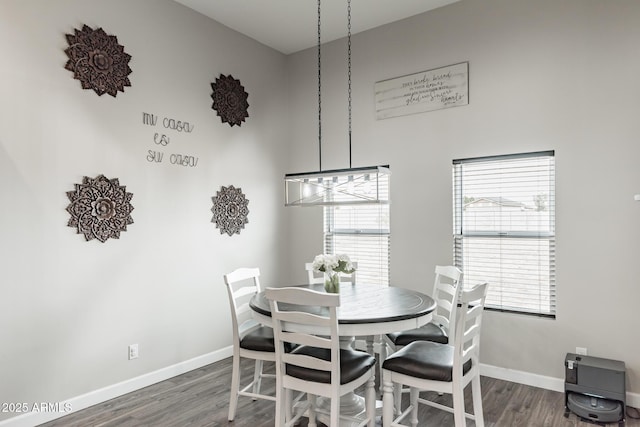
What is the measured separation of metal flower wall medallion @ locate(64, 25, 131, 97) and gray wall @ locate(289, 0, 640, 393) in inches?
86.2

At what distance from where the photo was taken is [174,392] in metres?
3.31

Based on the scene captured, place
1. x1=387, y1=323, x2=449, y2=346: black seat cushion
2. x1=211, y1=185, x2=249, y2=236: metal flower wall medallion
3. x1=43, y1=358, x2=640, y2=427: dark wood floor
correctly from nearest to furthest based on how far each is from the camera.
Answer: x1=43, y1=358, x2=640, y2=427: dark wood floor < x1=387, y1=323, x2=449, y2=346: black seat cushion < x1=211, y1=185, x2=249, y2=236: metal flower wall medallion

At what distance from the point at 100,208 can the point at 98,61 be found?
109 cm

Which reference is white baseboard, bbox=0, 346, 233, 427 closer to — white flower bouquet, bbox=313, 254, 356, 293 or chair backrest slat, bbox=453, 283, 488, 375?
white flower bouquet, bbox=313, 254, 356, 293

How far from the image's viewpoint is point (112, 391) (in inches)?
126

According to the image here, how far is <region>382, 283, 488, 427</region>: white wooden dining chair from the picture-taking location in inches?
88.0

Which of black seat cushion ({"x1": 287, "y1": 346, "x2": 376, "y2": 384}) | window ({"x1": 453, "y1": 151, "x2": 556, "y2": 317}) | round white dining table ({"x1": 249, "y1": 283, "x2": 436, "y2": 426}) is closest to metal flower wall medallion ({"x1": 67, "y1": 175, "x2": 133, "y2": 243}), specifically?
round white dining table ({"x1": 249, "y1": 283, "x2": 436, "y2": 426})

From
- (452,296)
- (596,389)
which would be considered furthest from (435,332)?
(596,389)

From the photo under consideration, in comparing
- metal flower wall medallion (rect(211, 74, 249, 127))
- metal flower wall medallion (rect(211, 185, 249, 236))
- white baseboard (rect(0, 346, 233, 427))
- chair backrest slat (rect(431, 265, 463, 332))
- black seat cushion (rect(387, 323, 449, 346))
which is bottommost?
white baseboard (rect(0, 346, 233, 427))

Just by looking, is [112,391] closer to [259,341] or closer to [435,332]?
[259,341]

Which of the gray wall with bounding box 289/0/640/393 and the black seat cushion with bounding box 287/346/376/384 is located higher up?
the gray wall with bounding box 289/0/640/393

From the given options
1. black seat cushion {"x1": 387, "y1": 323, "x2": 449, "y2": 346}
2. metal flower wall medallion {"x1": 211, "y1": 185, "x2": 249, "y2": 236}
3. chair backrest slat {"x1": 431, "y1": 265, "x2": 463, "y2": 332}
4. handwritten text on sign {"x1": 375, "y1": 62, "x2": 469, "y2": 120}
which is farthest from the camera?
metal flower wall medallion {"x1": 211, "y1": 185, "x2": 249, "y2": 236}

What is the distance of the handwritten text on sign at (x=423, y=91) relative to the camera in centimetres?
369

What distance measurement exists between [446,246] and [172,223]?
241 cm
